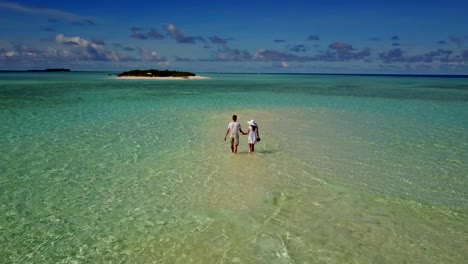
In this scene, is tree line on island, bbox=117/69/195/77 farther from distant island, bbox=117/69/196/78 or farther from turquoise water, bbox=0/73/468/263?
turquoise water, bbox=0/73/468/263

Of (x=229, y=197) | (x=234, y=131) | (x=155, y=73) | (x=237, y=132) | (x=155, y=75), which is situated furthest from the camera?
(x=155, y=73)

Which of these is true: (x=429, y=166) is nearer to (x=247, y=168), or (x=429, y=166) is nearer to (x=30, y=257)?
(x=247, y=168)

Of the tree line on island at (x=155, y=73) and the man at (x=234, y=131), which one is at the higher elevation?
the tree line on island at (x=155, y=73)

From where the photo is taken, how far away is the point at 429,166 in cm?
1246

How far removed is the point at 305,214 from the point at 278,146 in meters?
7.31

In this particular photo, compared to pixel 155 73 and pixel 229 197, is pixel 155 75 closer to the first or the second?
pixel 155 73

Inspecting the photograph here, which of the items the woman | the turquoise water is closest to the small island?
the turquoise water

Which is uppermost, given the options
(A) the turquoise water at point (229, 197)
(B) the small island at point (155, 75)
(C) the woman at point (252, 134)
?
(B) the small island at point (155, 75)

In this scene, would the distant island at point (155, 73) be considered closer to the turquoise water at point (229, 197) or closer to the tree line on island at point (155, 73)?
the tree line on island at point (155, 73)

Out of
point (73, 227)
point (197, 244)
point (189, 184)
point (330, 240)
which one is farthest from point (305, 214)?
point (73, 227)

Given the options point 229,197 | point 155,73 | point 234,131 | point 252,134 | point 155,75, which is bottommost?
point 229,197

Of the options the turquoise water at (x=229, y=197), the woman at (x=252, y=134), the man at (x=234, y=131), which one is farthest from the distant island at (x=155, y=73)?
the woman at (x=252, y=134)

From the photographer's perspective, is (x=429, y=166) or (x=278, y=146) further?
(x=278, y=146)

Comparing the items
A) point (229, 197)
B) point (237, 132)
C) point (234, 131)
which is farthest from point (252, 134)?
point (229, 197)
